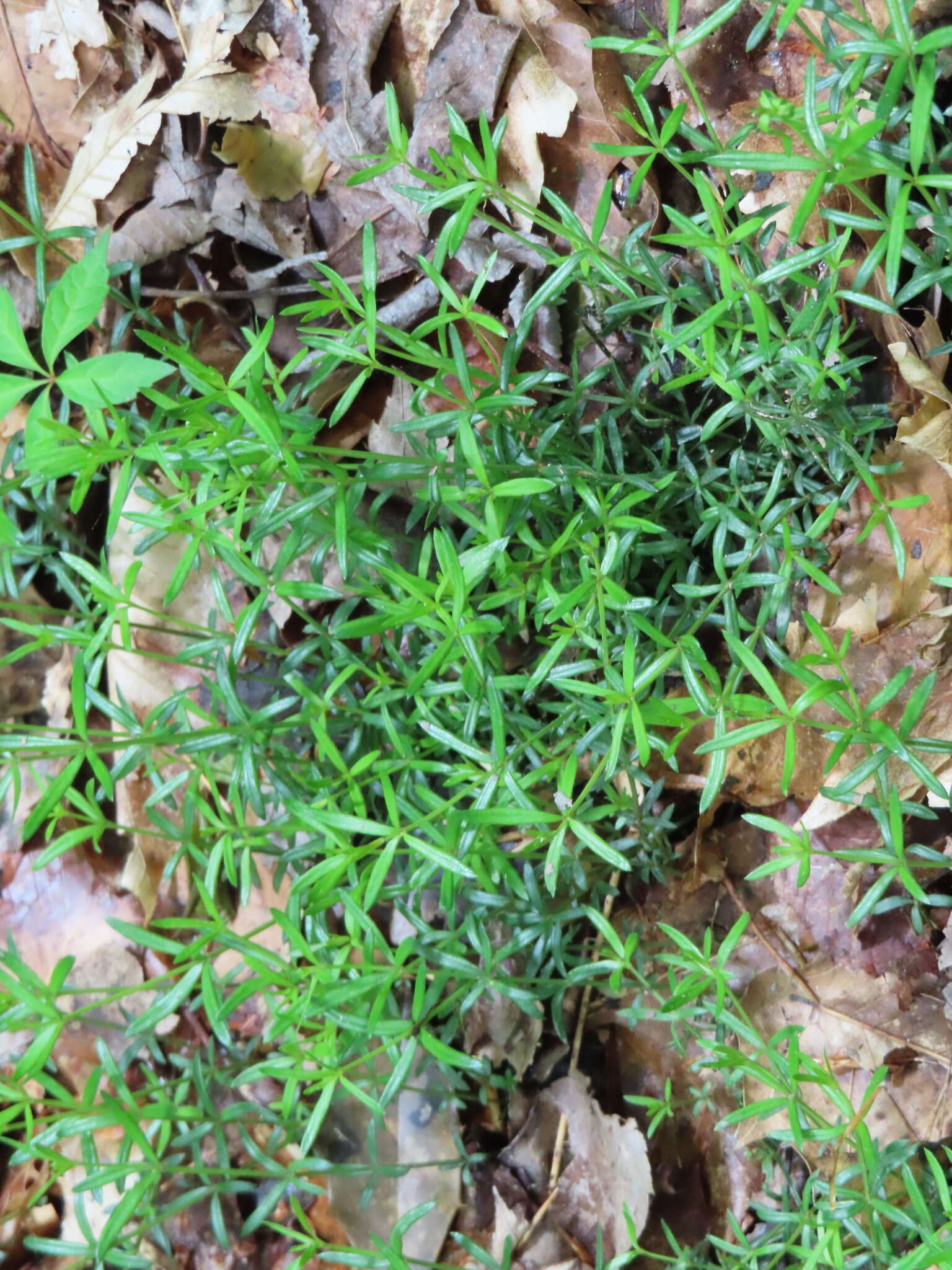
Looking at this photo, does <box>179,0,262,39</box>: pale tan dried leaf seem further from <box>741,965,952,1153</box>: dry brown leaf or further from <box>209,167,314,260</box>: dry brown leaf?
<box>741,965,952,1153</box>: dry brown leaf

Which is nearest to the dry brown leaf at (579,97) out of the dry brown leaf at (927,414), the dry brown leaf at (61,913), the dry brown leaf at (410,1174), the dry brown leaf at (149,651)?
the dry brown leaf at (927,414)

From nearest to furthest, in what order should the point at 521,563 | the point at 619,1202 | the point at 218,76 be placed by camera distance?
the point at 521,563 < the point at 619,1202 < the point at 218,76

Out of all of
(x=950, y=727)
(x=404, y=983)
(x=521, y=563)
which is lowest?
(x=404, y=983)

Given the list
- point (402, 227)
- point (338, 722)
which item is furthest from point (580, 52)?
point (338, 722)

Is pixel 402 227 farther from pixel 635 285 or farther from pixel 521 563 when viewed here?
pixel 521 563

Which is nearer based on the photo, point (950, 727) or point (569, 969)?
point (950, 727)

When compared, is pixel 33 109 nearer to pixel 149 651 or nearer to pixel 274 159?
pixel 274 159
